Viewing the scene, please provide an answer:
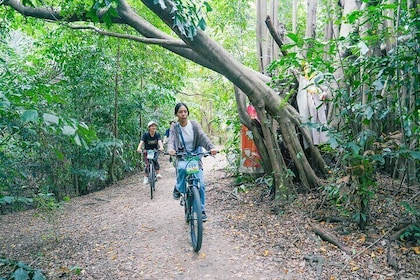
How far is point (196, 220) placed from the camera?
402cm

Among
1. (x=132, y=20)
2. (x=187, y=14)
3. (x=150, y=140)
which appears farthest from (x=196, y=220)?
(x=150, y=140)

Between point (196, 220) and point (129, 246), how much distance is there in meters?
1.17

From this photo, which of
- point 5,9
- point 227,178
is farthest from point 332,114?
point 5,9

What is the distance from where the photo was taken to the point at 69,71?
834 cm

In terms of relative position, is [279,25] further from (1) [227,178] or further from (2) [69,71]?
(2) [69,71]

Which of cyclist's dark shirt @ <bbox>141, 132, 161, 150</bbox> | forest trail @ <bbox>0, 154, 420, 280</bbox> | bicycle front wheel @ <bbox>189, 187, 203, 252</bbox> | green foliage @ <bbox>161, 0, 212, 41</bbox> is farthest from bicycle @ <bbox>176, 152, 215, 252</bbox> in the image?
cyclist's dark shirt @ <bbox>141, 132, 161, 150</bbox>

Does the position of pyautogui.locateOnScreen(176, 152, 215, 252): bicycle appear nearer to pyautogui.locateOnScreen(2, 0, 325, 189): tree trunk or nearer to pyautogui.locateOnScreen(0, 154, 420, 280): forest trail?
pyautogui.locateOnScreen(0, 154, 420, 280): forest trail

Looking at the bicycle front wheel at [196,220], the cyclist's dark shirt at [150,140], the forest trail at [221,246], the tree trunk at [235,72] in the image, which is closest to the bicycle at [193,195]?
the bicycle front wheel at [196,220]

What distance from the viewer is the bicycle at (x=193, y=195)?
3931mm

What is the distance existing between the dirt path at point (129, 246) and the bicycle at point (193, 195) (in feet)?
0.77

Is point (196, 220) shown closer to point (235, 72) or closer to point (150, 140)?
point (235, 72)

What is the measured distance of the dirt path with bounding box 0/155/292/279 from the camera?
12.3ft

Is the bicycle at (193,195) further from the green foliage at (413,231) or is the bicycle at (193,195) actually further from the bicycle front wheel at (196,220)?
the green foliage at (413,231)

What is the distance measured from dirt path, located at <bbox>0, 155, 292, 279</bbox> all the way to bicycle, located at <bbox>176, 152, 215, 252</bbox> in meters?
0.23
